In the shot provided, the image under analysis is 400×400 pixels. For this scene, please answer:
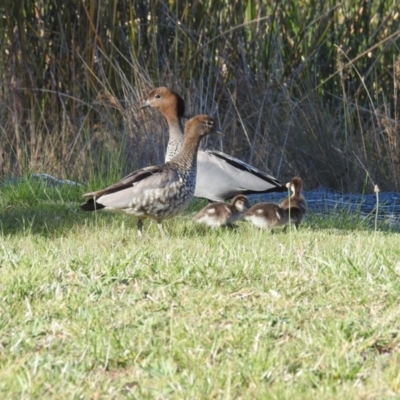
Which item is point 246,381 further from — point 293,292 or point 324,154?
point 324,154

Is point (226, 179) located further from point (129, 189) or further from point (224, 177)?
point (129, 189)

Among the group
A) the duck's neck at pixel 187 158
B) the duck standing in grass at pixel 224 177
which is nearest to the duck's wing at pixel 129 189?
the duck's neck at pixel 187 158

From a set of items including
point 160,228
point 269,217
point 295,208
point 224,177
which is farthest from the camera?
point 224,177

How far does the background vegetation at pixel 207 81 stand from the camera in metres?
10.9

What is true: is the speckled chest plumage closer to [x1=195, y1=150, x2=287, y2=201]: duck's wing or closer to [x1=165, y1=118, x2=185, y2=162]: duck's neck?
[x1=195, y1=150, x2=287, y2=201]: duck's wing

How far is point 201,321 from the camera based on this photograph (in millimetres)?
4551

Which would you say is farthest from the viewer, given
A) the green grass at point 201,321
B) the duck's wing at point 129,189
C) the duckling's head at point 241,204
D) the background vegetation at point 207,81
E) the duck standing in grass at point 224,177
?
the background vegetation at point 207,81

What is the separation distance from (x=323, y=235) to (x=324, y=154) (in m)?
3.38

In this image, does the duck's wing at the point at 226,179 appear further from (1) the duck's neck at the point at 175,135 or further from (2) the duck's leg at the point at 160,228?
(2) the duck's leg at the point at 160,228

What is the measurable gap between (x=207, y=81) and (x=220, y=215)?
3996 mm

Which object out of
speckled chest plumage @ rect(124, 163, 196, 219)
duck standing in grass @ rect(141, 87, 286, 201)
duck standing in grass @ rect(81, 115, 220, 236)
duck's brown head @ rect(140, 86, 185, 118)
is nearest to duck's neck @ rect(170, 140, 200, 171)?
→ duck standing in grass @ rect(81, 115, 220, 236)

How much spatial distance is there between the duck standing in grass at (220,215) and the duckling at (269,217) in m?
0.20

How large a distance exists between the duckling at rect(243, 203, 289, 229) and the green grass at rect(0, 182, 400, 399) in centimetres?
114

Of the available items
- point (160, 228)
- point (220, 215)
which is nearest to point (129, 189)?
point (160, 228)
